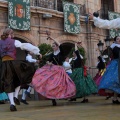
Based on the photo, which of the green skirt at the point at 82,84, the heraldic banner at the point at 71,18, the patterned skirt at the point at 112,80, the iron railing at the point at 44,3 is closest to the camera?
the patterned skirt at the point at 112,80

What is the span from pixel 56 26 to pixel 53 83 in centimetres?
858

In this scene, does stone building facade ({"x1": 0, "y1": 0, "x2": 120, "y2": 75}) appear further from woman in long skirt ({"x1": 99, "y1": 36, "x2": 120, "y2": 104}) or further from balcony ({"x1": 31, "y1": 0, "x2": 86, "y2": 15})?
woman in long skirt ({"x1": 99, "y1": 36, "x2": 120, "y2": 104})

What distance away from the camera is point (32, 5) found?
1320 cm

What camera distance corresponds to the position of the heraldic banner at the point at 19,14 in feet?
39.5

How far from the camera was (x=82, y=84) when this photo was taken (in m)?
6.63

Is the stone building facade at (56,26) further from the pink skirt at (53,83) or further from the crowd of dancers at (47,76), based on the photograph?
the pink skirt at (53,83)

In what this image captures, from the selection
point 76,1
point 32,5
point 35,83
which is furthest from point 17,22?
point 35,83

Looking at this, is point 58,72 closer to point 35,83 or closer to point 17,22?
point 35,83

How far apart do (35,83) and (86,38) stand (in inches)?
389

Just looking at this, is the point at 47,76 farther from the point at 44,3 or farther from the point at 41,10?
the point at 44,3

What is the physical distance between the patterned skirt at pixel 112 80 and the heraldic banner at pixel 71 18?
28.5ft

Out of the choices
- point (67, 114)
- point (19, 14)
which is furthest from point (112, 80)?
point (19, 14)

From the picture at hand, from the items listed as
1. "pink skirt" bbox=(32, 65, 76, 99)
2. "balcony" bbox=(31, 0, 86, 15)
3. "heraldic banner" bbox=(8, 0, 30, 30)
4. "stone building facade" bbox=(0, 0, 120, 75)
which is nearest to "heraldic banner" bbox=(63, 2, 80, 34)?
"stone building facade" bbox=(0, 0, 120, 75)

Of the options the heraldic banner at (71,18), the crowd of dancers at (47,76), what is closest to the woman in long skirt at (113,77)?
the crowd of dancers at (47,76)
